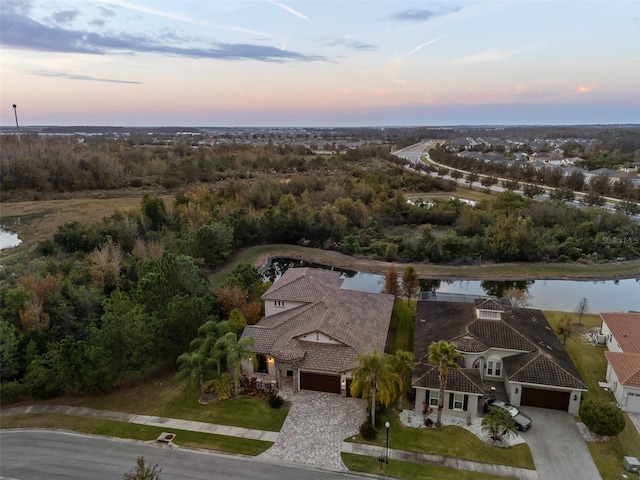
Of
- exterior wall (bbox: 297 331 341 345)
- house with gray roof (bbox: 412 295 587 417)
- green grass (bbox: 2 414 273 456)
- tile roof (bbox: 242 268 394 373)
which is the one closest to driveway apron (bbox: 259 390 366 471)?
green grass (bbox: 2 414 273 456)

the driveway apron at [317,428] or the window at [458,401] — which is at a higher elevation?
the window at [458,401]

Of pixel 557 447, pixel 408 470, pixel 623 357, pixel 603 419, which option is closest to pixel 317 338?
pixel 408 470

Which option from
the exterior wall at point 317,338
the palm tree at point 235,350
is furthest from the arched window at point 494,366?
the palm tree at point 235,350

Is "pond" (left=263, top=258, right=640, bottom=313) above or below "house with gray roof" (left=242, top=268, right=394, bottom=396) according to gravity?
below

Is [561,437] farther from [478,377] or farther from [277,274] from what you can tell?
[277,274]

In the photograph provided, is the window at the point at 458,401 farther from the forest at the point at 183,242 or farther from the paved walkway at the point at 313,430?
the forest at the point at 183,242

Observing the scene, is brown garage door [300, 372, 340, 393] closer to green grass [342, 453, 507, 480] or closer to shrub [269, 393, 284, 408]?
shrub [269, 393, 284, 408]

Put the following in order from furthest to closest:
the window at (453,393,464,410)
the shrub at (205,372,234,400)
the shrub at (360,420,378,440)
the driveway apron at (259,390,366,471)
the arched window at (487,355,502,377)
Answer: the arched window at (487,355,502,377)
the shrub at (205,372,234,400)
the window at (453,393,464,410)
the shrub at (360,420,378,440)
the driveway apron at (259,390,366,471)

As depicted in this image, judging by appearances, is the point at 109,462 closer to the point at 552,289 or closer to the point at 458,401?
the point at 458,401
